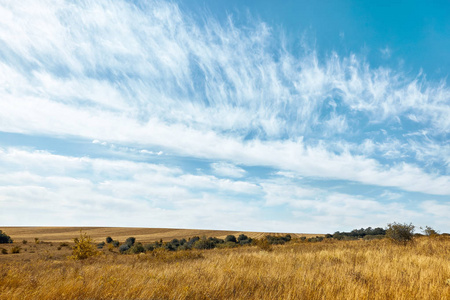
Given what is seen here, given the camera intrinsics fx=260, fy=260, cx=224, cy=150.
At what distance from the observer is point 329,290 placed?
5.89 m

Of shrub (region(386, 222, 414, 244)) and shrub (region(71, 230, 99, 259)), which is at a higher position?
shrub (region(386, 222, 414, 244))

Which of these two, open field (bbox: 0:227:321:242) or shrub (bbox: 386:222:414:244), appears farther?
open field (bbox: 0:227:321:242)

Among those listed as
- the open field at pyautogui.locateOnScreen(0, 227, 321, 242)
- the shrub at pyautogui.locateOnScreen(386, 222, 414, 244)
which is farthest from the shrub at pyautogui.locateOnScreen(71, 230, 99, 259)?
the open field at pyautogui.locateOnScreen(0, 227, 321, 242)

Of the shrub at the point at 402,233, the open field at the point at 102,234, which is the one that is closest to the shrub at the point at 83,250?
the shrub at the point at 402,233

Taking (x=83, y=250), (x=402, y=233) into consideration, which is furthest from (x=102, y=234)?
(x=402, y=233)

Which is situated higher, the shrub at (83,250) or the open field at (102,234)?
the shrub at (83,250)

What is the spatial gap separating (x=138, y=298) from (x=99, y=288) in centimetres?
115

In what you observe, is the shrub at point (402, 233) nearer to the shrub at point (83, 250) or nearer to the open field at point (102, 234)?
the shrub at point (83, 250)

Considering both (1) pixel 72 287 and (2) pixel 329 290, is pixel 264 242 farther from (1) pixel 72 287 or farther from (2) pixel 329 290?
(1) pixel 72 287

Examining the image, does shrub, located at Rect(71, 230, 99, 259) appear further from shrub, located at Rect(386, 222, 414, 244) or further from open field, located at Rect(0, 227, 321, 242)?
open field, located at Rect(0, 227, 321, 242)

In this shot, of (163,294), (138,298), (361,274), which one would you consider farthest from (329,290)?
(138,298)

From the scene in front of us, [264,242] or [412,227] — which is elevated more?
[412,227]

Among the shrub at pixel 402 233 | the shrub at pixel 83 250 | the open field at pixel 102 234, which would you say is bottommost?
the open field at pixel 102 234

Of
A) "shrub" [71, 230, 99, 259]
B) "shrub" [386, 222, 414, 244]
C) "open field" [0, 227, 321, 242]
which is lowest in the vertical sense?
"open field" [0, 227, 321, 242]
